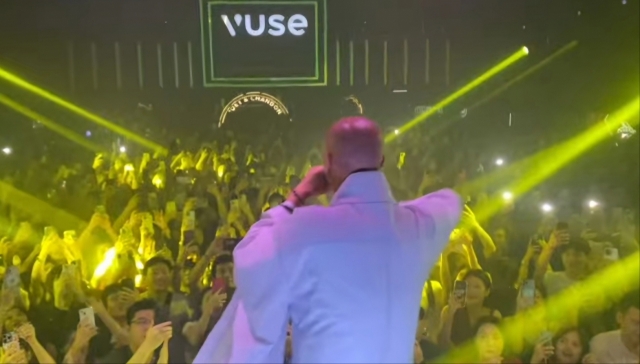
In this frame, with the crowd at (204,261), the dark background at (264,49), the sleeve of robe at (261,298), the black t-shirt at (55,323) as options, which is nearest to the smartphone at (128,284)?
the crowd at (204,261)

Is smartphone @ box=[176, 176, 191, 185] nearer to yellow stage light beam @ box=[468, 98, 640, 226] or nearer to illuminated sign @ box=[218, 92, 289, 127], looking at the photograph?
illuminated sign @ box=[218, 92, 289, 127]

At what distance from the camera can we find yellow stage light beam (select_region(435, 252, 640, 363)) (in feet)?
5.73

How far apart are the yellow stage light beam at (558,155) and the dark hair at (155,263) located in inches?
32.4

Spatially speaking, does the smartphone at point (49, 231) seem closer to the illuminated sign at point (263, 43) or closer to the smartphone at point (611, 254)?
the illuminated sign at point (263, 43)

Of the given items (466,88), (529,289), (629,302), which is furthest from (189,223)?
(629,302)

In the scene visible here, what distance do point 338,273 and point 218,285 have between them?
92 centimetres

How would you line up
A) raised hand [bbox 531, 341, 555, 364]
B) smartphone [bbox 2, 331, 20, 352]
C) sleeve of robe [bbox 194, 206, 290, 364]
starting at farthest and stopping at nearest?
raised hand [bbox 531, 341, 555, 364] < smartphone [bbox 2, 331, 20, 352] < sleeve of robe [bbox 194, 206, 290, 364]

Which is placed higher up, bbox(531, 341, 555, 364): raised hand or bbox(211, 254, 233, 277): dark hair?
bbox(211, 254, 233, 277): dark hair

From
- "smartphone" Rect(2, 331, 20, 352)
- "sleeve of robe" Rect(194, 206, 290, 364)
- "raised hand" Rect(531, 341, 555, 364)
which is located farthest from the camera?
"raised hand" Rect(531, 341, 555, 364)

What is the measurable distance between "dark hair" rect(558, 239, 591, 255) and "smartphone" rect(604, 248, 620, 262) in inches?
2.0

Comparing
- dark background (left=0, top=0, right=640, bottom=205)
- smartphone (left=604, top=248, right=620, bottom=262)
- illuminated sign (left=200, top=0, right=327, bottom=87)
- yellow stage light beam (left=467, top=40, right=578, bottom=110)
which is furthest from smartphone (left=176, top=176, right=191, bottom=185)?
smartphone (left=604, top=248, right=620, bottom=262)

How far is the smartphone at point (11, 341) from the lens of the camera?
162 cm

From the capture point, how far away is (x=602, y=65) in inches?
70.1

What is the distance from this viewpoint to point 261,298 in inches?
31.7
